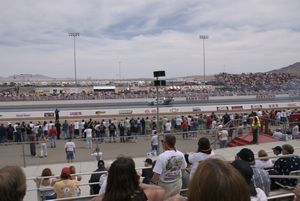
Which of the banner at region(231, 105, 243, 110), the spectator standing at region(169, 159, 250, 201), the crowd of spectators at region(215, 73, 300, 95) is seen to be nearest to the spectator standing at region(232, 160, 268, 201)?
the spectator standing at region(169, 159, 250, 201)

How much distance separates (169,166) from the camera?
5707 mm

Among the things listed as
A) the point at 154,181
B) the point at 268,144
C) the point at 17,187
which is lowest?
the point at 268,144

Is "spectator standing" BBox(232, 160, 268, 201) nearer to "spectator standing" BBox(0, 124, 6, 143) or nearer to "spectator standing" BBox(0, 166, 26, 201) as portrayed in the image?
"spectator standing" BBox(0, 166, 26, 201)

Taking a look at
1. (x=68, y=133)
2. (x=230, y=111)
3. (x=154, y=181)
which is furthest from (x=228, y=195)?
(x=230, y=111)

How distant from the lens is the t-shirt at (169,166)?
5.65 m

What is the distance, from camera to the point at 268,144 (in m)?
19.6

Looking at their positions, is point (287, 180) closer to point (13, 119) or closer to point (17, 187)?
point (17, 187)

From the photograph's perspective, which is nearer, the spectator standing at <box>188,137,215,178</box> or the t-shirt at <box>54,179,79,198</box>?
the spectator standing at <box>188,137,215,178</box>

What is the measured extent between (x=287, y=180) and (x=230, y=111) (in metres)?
34.9

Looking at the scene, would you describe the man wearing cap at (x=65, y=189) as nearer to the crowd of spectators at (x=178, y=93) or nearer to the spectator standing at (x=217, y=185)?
the spectator standing at (x=217, y=185)

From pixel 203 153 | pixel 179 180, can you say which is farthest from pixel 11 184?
pixel 203 153

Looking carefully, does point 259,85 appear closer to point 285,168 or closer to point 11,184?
point 285,168

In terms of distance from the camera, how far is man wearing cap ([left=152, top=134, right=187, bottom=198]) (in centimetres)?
566

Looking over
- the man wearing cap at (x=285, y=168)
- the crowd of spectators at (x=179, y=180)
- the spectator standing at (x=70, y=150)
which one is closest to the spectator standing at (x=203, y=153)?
the crowd of spectators at (x=179, y=180)
